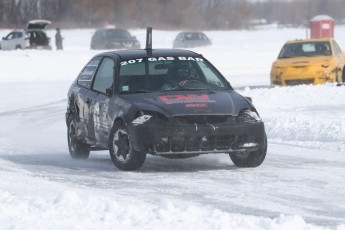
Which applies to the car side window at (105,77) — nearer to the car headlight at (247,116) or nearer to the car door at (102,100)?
the car door at (102,100)

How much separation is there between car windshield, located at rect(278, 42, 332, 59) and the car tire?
1319cm

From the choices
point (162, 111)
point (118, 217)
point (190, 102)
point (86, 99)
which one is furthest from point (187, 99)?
point (118, 217)

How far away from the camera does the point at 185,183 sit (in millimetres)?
8531

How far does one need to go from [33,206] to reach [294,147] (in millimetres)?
6060

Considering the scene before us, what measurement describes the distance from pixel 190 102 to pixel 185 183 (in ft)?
3.66

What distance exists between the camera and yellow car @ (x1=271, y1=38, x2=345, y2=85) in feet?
72.4

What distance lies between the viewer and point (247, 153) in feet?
32.0

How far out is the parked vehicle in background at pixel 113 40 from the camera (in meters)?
46.5

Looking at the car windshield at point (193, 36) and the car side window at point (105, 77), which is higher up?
the car side window at point (105, 77)

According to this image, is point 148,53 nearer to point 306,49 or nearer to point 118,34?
point 306,49

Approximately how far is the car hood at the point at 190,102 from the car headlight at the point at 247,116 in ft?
0.16

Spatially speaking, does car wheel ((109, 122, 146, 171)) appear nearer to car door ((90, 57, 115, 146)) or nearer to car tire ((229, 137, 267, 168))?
car door ((90, 57, 115, 146))

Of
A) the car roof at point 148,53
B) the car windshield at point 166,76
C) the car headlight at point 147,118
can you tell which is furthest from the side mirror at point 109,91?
the car headlight at point 147,118

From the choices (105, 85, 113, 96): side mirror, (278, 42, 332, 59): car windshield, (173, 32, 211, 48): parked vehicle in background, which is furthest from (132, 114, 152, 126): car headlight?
(173, 32, 211, 48): parked vehicle in background
